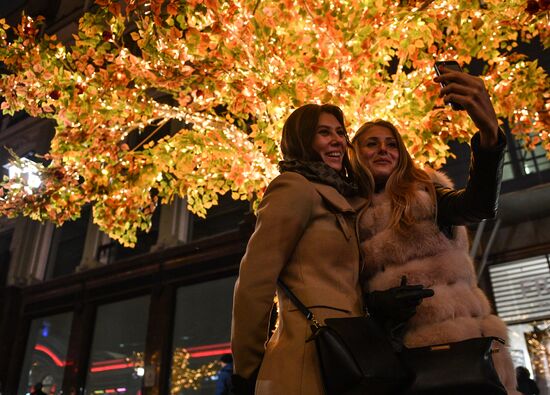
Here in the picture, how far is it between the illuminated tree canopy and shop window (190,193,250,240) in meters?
7.27

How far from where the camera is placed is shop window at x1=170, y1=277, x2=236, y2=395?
1296cm

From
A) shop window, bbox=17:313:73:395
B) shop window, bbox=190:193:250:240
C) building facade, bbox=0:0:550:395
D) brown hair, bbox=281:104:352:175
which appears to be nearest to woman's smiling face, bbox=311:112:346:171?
brown hair, bbox=281:104:352:175

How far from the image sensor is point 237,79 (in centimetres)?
571

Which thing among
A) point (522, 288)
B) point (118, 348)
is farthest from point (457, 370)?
point (118, 348)

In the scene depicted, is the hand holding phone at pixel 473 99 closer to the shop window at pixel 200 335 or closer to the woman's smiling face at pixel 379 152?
the woman's smiling face at pixel 379 152

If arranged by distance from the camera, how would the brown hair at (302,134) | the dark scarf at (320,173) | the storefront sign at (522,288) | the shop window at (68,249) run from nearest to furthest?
the dark scarf at (320,173), the brown hair at (302,134), the storefront sign at (522,288), the shop window at (68,249)

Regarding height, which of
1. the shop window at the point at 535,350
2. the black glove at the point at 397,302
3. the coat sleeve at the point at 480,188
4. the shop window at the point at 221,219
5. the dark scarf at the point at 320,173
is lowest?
the black glove at the point at 397,302

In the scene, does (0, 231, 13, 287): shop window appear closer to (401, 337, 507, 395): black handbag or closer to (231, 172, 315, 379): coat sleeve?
(231, 172, 315, 379): coat sleeve

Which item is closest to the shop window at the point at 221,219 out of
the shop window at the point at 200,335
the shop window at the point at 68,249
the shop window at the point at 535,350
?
the shop window at the point at 200,335

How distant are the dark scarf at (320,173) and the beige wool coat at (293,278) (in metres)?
0.05

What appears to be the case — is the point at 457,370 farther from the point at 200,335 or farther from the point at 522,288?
the point at 200,335

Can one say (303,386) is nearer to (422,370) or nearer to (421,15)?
(422,370)

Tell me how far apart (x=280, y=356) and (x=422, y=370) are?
1.82ft

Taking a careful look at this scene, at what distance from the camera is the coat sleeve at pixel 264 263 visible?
194 cm
